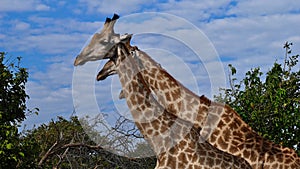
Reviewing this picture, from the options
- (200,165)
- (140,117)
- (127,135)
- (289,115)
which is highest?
(289,115)

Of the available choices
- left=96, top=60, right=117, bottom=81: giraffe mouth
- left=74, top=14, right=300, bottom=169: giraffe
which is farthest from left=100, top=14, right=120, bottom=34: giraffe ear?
left=74, top=14, right=300, bottom=169: giraffe

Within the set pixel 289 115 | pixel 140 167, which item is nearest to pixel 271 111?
pixel 289 115

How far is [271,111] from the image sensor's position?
37.8 feet

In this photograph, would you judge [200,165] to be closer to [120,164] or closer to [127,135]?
[127,135]

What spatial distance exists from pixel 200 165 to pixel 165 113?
0.93 m

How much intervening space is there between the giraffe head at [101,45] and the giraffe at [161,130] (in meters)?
0.09

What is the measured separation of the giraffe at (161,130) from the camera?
768 cm

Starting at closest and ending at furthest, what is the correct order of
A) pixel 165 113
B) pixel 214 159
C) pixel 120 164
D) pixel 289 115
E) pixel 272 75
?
pixel 214 159 → pixel 165 113 → pixel 289 115 → pixel 272 75 → pixel 120 164

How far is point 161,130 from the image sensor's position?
26.3 feet

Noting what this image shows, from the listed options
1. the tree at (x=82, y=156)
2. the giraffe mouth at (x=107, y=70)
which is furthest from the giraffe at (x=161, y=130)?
the tree at (x=82, y=156)

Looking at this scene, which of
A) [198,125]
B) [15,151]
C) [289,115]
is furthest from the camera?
[289,115]

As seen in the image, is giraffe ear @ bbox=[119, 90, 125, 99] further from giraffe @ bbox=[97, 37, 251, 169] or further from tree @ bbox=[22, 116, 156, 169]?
tree @ bbox=[22, 116, 156, 169]

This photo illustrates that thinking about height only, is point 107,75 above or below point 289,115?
below

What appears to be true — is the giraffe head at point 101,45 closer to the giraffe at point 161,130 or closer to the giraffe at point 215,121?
the giraffe at point 161,130
